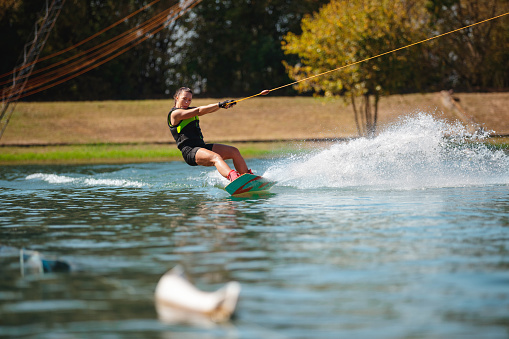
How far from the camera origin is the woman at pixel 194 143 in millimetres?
12430

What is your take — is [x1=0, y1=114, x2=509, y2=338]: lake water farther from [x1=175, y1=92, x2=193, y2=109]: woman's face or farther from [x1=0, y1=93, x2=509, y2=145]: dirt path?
[x1=0, y1=93, x2=509, y2=145]: dirt path

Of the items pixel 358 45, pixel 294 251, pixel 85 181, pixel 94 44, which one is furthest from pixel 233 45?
pixel 294 251

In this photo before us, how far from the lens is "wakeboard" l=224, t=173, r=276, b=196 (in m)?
12.3

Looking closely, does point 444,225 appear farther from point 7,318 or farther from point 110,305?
point 7,318

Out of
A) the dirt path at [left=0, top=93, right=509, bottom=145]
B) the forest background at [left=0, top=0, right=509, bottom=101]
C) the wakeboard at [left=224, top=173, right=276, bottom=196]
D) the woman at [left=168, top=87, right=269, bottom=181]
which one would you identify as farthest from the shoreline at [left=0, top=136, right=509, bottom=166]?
the wakeboard at [left=224, top=173, right=276, bottom=196]

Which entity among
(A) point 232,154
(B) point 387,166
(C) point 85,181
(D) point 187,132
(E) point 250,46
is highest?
(E) point 250,46

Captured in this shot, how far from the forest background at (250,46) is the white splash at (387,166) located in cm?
1399

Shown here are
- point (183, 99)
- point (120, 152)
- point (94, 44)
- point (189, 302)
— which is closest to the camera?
point (189, 302)

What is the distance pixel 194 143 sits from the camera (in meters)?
13.0

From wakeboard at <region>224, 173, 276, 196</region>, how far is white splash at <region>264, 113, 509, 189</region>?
1052mm

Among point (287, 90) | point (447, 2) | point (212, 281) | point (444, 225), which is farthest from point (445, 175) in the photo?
point (287, 90)

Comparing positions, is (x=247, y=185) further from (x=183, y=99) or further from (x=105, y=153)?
(x=105, y=153)

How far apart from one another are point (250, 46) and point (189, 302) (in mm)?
47210

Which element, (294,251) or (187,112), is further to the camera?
(187,112)
